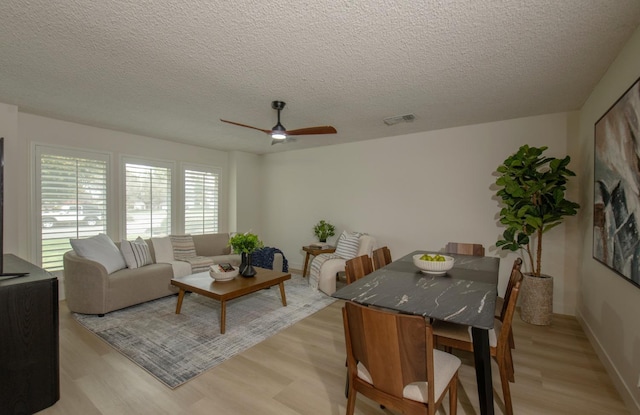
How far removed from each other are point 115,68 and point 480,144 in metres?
4.35

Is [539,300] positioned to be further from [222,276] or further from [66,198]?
[66,198]

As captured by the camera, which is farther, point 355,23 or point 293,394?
point 293,394

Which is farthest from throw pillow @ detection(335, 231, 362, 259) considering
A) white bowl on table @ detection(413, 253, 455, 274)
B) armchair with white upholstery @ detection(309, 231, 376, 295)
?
white bowl on table @ detection(413, 253, 455, 274)

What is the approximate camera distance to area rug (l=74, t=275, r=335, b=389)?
8.23 feet

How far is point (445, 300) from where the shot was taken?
1.73m

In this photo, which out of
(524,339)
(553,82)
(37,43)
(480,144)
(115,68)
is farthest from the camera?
(480,144)

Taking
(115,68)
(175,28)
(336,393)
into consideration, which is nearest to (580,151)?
(336,393)

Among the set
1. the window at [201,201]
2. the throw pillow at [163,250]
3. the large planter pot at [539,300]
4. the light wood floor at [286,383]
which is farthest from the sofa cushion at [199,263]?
the large planter pot at [539,300]

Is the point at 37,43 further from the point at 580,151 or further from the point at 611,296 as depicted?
the point at 580,151

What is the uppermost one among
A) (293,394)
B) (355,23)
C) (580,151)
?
(355,23)

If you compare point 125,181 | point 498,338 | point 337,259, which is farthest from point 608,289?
point 125,181

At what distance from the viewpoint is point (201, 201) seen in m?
5.89

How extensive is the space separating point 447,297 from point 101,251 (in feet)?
13.3

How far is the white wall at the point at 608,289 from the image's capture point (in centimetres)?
197
